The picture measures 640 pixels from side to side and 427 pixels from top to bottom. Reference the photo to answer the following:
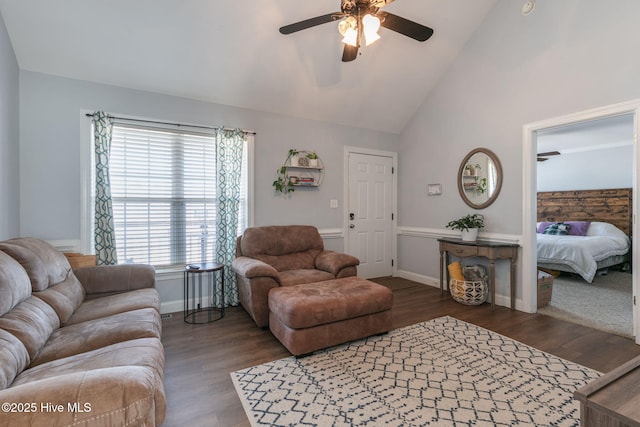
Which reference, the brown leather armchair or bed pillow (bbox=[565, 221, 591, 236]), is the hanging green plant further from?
bed pillow (bbox=[565, 221, 591, 236])

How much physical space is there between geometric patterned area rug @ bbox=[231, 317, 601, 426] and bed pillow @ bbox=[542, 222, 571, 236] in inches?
182

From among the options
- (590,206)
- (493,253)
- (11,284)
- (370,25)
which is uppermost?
(370,25)

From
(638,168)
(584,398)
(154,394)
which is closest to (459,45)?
(638,168)

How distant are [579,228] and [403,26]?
19.4 ft

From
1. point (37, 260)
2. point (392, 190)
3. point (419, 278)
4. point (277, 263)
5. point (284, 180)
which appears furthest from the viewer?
point (392, 190)

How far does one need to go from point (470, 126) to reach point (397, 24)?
7.21 feet

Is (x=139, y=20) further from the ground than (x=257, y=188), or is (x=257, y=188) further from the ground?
(x=139, y=20)

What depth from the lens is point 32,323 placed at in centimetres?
152

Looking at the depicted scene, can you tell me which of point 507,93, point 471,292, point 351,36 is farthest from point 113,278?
point 507,93

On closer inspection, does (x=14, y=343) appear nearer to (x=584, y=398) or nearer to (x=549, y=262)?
(x=584, y=398)

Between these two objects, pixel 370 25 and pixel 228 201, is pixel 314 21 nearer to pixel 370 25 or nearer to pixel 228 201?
pixel 370 25

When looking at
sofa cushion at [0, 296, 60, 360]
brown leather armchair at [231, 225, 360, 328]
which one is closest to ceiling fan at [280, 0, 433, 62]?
brown leather armchair at [231, 225, 360, 328]

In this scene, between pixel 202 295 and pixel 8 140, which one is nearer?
pixel 8 140

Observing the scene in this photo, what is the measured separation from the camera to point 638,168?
8.29 feet
